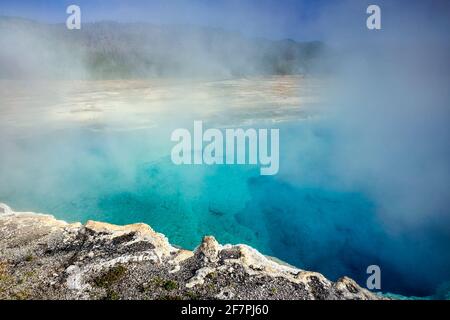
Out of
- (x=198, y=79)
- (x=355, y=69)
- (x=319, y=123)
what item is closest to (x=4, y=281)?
(x=319, y=123)

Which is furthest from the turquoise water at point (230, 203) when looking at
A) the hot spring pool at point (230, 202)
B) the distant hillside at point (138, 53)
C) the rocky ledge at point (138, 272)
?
the distant hillside at point (138, 53)

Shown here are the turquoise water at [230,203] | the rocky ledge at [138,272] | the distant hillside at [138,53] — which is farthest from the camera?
the distant hillside at [138,53]

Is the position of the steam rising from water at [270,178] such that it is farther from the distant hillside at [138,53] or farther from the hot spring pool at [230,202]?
the distant hillside at [138,53]

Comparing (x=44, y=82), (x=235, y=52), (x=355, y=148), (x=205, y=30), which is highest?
(x=205, y=30)

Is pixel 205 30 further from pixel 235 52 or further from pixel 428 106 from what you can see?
pixel 428 106

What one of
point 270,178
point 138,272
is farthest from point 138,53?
point 138,272
